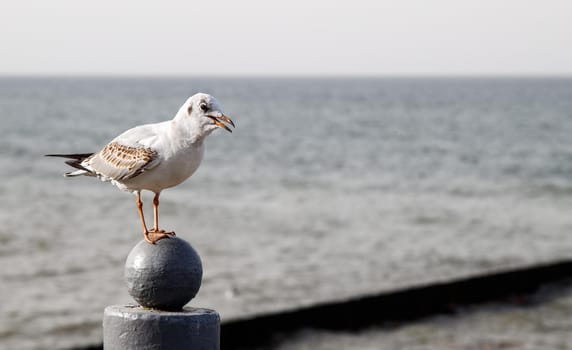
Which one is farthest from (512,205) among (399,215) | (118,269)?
(118,269)

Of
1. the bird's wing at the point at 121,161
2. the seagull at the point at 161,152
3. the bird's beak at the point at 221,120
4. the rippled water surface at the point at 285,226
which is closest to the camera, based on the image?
the bird's beak at the point at 221,120

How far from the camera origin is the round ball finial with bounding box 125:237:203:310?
302 cm

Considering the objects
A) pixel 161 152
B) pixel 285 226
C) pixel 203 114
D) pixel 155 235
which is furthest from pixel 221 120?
pixel 285 226

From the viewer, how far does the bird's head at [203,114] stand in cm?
302

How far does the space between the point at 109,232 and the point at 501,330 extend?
1349cm

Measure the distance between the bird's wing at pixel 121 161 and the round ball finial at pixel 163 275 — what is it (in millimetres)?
398

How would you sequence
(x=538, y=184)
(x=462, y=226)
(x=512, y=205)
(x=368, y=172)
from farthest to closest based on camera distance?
(x=368, y=172) < (x=538, y=184) < (x=512, y=205) < (x=462, y=226)

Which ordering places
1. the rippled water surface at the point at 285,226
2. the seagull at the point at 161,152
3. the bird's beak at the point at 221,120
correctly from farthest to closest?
1. the rippled water surface at the point at 285,226
2. the seagull at the point at 161,152
3. the bird's beak at the point at 221,120

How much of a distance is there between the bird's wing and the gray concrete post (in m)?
0.40

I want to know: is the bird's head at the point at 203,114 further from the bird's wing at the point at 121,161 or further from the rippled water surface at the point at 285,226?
the rippled water surface at the point at 285,226

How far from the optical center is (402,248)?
876 inches

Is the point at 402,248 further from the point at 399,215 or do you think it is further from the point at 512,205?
the point at 512,205

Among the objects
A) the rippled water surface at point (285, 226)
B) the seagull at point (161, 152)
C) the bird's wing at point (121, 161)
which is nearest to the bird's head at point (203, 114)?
the seagull at point (161, 152)

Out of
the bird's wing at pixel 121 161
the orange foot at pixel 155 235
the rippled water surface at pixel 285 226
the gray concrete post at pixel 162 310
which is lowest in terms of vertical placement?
the rippled water surface at pixel 285 226
